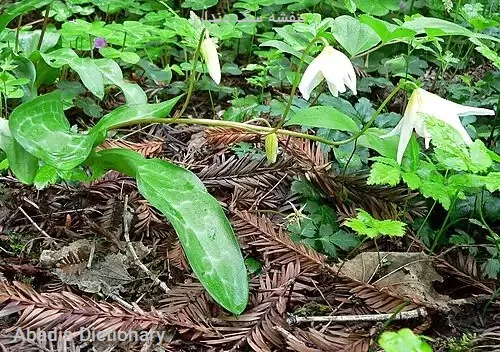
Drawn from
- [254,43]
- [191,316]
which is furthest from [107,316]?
[254,43]

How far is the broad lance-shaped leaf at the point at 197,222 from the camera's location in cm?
123

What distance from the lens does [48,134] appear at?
4.87 feet

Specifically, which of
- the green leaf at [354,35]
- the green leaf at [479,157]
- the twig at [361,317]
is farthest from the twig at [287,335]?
the green leaf at [354,35]

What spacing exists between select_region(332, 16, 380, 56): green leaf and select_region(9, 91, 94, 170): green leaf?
635 mm

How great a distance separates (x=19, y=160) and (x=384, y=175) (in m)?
0.83

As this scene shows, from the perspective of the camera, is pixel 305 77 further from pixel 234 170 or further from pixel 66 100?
pixel 66 100

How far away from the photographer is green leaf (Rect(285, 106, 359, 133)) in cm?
153

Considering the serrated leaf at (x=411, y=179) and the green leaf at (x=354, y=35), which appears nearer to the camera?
the serrated leaf at (x=411, y=179)

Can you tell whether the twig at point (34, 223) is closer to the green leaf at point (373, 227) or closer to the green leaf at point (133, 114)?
the green leaf at point (133, 114)

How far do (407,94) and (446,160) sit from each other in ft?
2.60

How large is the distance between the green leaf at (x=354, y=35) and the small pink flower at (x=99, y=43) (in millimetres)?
1055

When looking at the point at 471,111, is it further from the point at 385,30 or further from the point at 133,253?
the point at 133,253

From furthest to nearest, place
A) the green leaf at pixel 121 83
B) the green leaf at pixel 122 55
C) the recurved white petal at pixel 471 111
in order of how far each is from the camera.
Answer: the green leaf at pixel 122 55 → the green leaf at pixel 121 83 → the recurved white petal at pixel 471 111

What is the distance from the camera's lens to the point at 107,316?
1.23 meters
